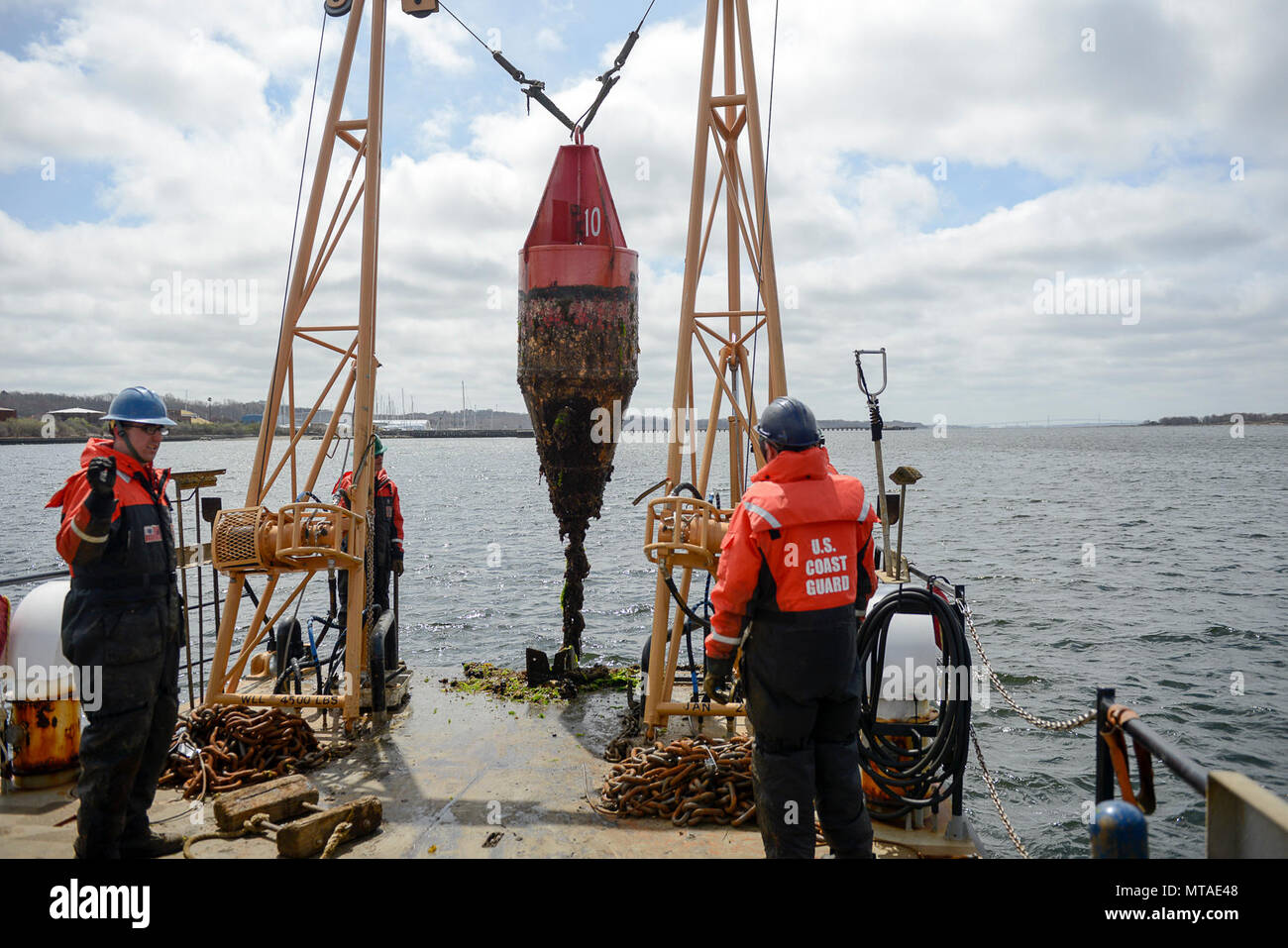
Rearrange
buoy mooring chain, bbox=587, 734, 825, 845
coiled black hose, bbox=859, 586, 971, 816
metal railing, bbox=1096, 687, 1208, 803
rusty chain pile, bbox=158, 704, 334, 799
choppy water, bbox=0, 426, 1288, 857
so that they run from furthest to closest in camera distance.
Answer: choppy water, bbox=0, 426, 1288, 857
rusty chain pile, bbox=158, 704, 334, 799
buoy mooring chain, bbox=587, 734, 825, 845
coiled black hose, bbox=859, 586, 971, 816
metal railing, bbox=1096, 687, 1208, 803

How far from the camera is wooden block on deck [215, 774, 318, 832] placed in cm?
498

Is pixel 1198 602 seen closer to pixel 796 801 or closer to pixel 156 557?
pixel 796 801

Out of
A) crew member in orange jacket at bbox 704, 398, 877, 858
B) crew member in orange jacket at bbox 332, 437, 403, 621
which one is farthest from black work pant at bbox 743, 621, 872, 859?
crew member in orange jacket at bbox 332, 437, 403, 621

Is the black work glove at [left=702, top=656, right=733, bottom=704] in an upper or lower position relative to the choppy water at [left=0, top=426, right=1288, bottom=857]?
upper

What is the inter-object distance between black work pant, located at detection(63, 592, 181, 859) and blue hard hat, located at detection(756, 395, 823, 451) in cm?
346

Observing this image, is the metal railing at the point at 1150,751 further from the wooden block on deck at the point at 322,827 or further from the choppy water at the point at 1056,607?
the choppy water at the point at 1056,607

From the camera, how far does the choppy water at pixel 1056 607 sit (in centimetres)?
1102

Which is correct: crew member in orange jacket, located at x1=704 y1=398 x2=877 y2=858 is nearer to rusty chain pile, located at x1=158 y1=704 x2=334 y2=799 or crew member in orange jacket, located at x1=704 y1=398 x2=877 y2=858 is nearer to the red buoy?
the red buoy

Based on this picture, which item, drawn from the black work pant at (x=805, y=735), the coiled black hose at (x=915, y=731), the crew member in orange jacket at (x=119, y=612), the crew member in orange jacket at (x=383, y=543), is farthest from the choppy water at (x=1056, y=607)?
the crew member in orange jacket at (x=119, y=612)

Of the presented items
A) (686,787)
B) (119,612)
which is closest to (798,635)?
(686,787)

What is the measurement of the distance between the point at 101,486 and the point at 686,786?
151 inches

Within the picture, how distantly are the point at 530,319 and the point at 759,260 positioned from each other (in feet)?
6.82
